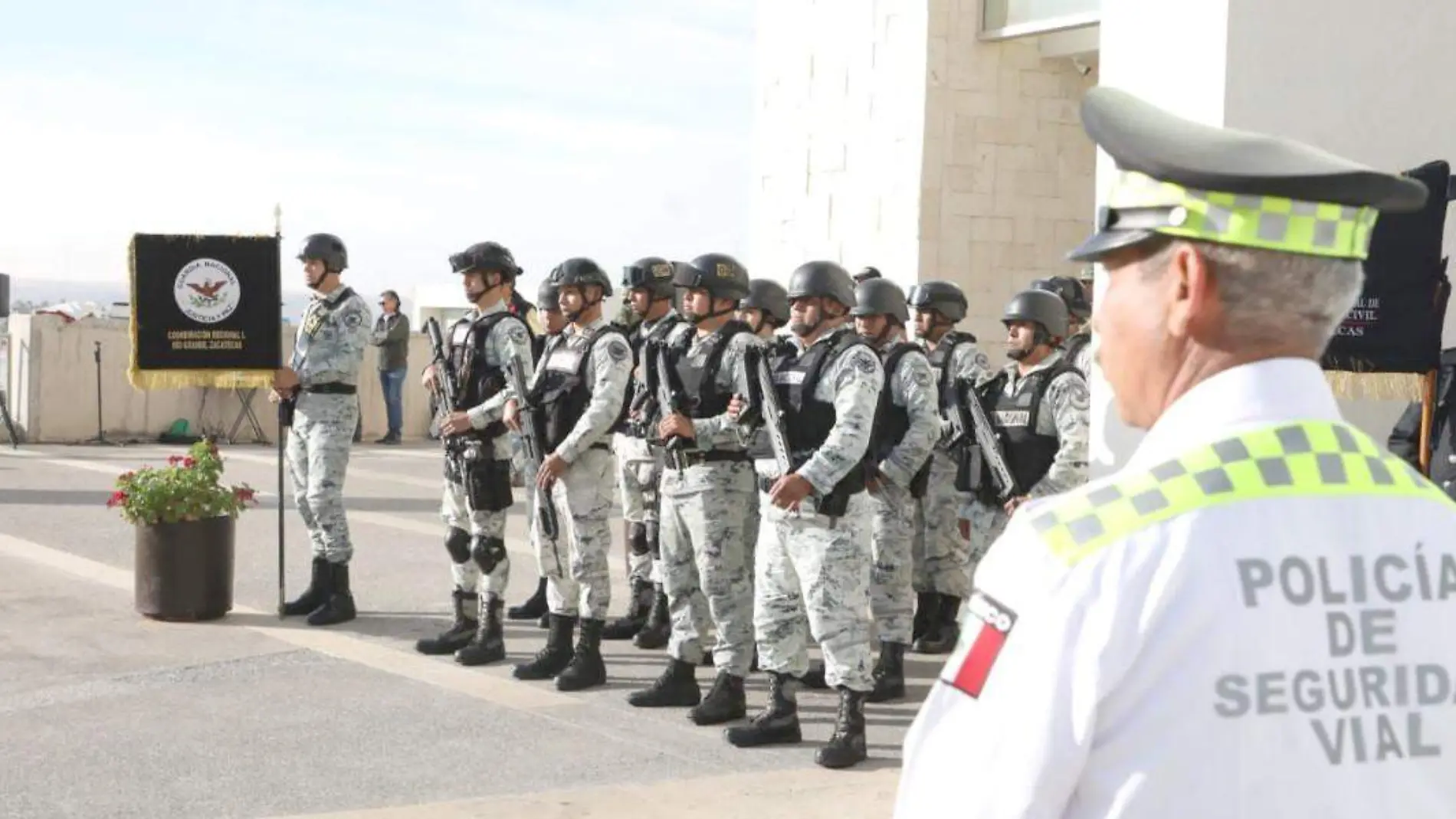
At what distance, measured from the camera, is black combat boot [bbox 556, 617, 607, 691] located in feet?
26.2

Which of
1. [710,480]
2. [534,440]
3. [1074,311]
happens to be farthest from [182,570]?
[1074,311]

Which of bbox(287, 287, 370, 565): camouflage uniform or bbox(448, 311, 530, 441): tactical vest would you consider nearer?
bbox(448, 311, 530, 441): tactical vest

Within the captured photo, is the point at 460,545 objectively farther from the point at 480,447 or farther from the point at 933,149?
the point at 933,149

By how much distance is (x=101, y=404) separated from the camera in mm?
21859

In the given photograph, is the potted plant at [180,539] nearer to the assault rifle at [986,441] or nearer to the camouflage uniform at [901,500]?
the camouflage uniform at [901,500]

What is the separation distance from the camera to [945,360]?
9.79m

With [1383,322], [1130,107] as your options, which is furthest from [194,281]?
[1130,107]

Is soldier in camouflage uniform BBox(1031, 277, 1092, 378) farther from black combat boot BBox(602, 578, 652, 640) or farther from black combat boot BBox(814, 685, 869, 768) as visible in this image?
black combat boot BBox(814, 685, 869, 768)

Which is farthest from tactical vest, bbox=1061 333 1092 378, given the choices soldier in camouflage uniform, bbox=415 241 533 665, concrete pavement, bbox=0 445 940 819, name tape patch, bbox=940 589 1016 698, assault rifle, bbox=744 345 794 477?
name tape patch, bbox=940 589 1016 698

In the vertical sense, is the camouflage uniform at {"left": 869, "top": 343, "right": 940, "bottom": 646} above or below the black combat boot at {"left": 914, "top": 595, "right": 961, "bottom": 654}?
above

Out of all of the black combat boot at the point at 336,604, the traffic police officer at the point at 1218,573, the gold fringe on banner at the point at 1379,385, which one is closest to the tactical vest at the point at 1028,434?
the gold fringe on banner at the point at 1379,385

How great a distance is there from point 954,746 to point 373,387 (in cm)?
2248

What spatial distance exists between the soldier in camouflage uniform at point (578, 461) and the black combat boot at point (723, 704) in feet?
2.80

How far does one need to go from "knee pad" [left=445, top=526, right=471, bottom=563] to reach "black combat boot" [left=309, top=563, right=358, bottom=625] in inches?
39.3
